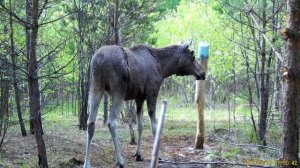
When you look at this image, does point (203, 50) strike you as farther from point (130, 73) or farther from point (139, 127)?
point (130, 73)

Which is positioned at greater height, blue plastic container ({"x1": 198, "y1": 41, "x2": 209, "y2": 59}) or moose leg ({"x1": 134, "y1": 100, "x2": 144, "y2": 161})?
blue plastic container ({"x1": 198, "y1": 41, "x2": 209, "y2": 59})

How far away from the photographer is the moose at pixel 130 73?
6848 millimetres

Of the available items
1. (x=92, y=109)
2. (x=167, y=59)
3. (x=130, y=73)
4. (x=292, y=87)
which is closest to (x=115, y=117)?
(x=92, y=109)

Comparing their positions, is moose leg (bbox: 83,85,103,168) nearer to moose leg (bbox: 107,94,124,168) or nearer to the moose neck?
moose leg (bbox: 107,94,124,168)

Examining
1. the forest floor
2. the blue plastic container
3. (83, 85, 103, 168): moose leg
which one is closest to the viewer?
(83, 85, 103, 168): moose leg

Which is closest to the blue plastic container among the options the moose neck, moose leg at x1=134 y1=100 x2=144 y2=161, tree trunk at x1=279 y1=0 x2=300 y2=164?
the moose neck

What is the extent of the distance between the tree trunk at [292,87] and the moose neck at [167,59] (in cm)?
448

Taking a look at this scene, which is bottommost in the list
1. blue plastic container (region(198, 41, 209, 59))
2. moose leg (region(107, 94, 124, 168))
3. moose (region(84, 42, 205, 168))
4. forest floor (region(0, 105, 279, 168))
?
forest floor (region(0, 105, 279, 168))

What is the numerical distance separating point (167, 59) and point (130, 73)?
64.8 inches

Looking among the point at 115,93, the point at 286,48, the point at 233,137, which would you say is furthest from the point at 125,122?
the point at 286,48

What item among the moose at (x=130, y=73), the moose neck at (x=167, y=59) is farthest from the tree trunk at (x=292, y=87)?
the moose neck at (x=167, y=59)

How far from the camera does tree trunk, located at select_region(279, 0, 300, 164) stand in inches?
160

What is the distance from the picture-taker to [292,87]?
408 centimetres

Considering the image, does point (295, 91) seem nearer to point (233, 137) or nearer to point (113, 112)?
point (113, 112)
